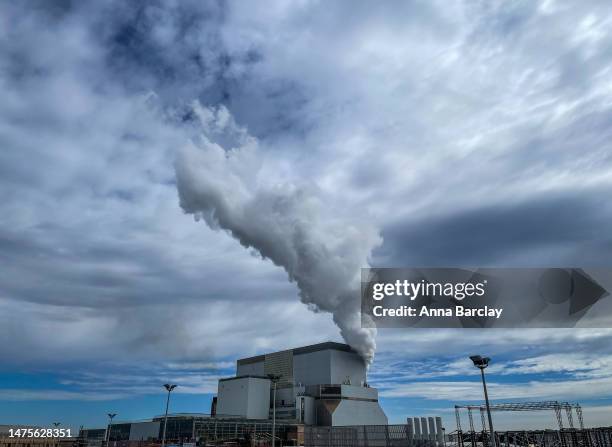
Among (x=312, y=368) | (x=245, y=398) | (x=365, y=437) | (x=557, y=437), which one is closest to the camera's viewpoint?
(x=365, y=437)

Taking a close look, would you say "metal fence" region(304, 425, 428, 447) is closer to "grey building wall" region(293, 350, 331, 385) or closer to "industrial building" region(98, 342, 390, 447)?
"industrial building" region(98, 342, 390, 447)

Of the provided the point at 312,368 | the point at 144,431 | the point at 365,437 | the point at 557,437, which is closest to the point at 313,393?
the point at 312,368

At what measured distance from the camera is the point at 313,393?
132 metres

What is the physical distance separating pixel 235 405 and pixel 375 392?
41724mm

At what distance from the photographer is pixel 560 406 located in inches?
4550

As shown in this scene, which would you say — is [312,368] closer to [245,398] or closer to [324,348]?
[324,348]

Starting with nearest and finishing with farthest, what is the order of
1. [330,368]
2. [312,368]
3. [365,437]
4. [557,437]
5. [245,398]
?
1. [365,437]
2. [557,437]
3. [245,398]
4. [330,368]
5. [312,368]

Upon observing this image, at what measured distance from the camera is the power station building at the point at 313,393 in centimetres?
12681

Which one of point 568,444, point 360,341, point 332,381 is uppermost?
point 360,341

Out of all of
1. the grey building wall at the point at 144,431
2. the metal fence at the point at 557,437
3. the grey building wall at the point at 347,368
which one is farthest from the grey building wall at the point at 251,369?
the metal fence at the point at 557,437

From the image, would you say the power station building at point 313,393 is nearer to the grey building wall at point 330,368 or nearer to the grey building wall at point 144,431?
the grey building wall at point 330,368

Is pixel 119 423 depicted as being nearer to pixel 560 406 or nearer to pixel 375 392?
pixel 375 392

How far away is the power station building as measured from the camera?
127 m

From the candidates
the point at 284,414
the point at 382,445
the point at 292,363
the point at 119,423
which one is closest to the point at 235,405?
the point at 284,414
